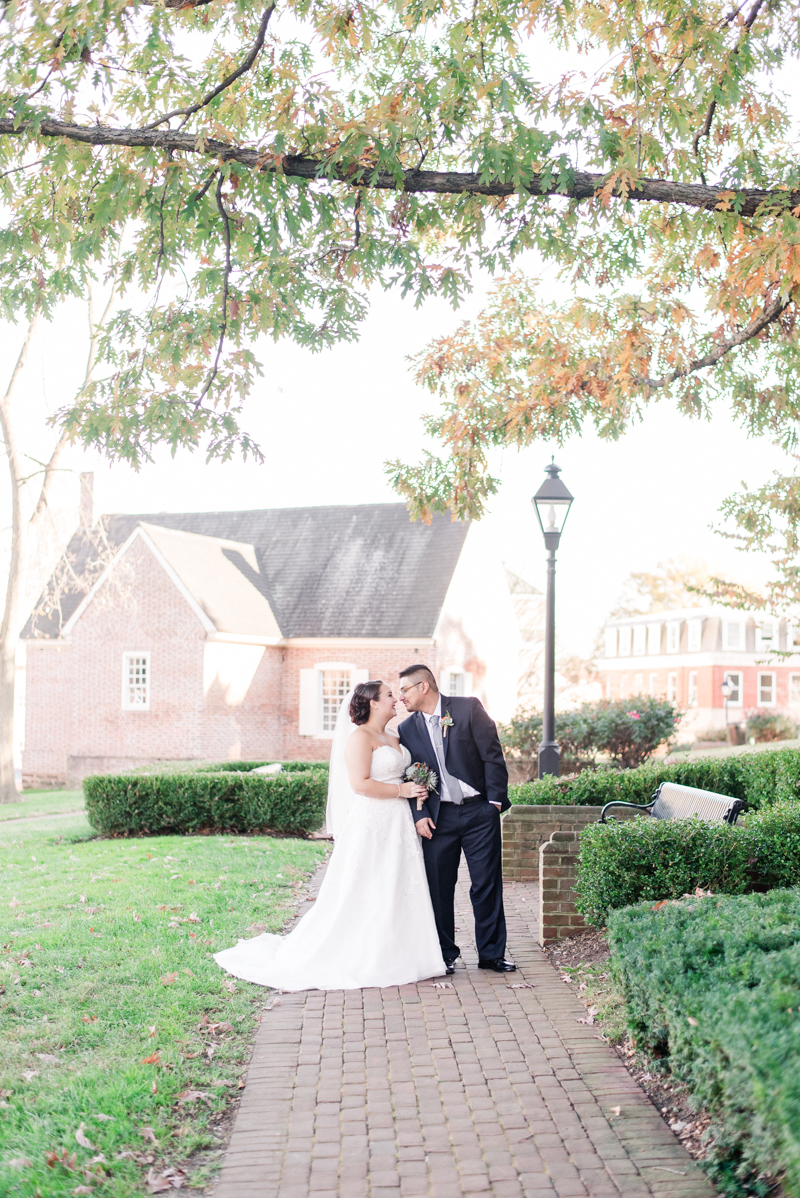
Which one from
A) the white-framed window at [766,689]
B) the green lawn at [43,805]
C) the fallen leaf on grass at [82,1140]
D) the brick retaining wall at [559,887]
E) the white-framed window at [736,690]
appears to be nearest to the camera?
the fallen leaf on grass at [82,1140]

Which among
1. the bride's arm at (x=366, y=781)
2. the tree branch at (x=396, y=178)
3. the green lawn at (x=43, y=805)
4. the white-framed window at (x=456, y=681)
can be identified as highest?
the tree branch at (x=396, y=178)

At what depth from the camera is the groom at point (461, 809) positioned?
686cm

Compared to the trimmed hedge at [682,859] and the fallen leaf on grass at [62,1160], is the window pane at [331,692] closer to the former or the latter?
the trimmed hedge at [682,859]

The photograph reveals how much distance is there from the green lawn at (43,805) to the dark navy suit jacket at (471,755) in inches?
563

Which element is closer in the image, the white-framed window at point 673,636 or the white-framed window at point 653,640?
the white-framed window at point 673,636

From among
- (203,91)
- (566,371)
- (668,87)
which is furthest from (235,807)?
(668,87)

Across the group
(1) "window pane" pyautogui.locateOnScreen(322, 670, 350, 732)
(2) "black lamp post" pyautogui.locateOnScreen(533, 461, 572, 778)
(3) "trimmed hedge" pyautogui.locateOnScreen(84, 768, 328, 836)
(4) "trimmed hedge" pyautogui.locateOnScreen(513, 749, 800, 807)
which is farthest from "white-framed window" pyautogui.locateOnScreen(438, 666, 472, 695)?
(4) "trimmed hedge" pyautogui.locateOnScreen(513, 749, 800, 807)

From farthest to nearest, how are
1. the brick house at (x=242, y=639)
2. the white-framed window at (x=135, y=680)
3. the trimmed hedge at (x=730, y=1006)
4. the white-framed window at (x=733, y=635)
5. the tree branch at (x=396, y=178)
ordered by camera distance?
1. the white-framed window at (x=733, y=635)
2. the white-framed window at (x=135, y=680)
3. the brick house at (x=242, y=639)
4. the tree branch at (x=396, y=178)
5. the trimmed hedge at (x=730, y=1006)

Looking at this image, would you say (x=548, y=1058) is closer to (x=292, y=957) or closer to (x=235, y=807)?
(x=292, y=957)

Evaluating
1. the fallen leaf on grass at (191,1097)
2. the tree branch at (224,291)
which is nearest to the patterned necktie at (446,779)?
the fallen leaf on grass at (191,1097)

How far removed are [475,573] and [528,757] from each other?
10.7 metres

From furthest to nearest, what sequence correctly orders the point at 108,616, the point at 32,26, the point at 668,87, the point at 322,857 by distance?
the point at 108,616 → the point at 322,857 → the point at 668,87 → the point at 32,26

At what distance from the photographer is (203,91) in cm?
727

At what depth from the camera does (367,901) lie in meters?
6.86
